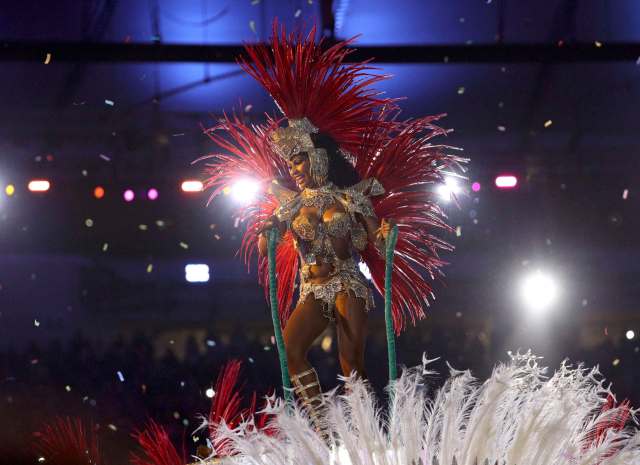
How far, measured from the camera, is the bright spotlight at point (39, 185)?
6.08 m

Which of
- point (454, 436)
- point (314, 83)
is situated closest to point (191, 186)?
point (314, 83)

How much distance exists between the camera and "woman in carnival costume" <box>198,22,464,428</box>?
7.74 ft

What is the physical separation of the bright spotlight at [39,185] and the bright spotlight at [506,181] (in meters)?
3.07

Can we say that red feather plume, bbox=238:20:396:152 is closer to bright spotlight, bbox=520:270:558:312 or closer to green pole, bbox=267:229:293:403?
green pole, bbox=267:229:293:403

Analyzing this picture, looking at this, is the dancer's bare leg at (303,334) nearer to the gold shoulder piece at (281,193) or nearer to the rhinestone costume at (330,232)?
the rhinestone costume at (330,232)

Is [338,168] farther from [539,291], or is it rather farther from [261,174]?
[539,291]

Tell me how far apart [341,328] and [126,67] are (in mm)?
3646

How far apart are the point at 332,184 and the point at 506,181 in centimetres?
366

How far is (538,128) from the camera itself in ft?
19.8

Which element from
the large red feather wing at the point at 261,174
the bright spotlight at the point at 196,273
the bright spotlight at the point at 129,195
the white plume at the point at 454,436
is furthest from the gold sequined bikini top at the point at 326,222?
the bright spotlight at the point at 196,273

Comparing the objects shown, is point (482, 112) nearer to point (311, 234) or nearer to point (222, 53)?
point (222, 53)

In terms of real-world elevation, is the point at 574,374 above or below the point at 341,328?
above

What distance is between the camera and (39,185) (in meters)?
6.11

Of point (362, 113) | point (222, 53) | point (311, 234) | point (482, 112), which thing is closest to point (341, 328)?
point (311, 234)
